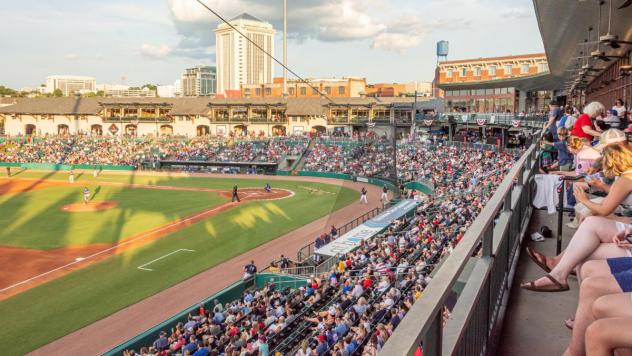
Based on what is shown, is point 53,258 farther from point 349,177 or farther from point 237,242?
point 349,177

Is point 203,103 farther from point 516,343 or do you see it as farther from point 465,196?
point 516,343

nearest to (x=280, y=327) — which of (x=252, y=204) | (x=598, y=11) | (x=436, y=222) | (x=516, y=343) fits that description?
(x=436, y=222)

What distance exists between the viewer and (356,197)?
39625mm

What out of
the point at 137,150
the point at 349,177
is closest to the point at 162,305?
the point at 349,177

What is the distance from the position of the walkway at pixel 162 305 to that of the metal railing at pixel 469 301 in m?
13.9

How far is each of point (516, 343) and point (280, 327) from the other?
9551mm

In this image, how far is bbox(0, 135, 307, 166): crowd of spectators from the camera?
59.9m

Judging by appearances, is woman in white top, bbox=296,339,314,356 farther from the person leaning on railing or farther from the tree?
the tree

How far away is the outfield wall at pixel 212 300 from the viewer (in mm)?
14180

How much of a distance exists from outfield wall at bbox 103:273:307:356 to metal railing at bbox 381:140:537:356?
12.0 metres

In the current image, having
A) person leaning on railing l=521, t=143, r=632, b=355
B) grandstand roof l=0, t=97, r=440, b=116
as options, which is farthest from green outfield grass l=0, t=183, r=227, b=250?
grandstand roof l=0, t=97, r=440, b=116

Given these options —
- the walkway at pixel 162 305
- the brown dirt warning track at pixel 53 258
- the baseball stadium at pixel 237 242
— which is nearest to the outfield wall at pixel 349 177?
the baseball stadium at pixel 237 242

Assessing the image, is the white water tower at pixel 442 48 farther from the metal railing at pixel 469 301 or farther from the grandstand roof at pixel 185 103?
the metal railing at pixel 469 301

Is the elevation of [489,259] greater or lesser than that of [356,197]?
greater
